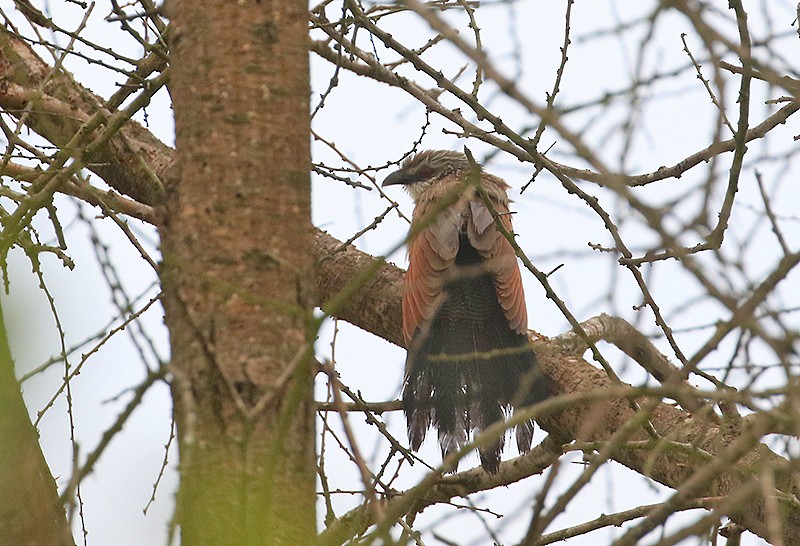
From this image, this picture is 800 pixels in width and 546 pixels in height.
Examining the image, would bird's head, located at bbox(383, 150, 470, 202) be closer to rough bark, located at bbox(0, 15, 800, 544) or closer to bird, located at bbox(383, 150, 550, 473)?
bird, located at bbox(383, 150, 550, 473)

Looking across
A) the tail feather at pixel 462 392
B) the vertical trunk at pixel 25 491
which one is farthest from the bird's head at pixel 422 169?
the vertical trunk at pixel 25 491

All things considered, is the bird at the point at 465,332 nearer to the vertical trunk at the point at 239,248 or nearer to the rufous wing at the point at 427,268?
the rufous wing at the point at 427,268

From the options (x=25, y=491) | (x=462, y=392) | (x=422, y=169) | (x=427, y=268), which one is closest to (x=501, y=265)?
(x=427, y=268)

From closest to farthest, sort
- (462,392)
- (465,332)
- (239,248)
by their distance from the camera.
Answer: (239,248) < (462,392) < (465,332)

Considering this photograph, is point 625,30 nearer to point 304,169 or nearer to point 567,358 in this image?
point 304,169

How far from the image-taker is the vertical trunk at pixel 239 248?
57.6 inches

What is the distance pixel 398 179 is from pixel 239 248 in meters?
4.05

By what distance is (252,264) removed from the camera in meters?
1.62

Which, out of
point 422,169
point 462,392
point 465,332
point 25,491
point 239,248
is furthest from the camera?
point 422,169

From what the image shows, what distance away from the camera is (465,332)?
13.1 ft

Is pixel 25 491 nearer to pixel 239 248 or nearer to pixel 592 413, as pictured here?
pixel 239 248

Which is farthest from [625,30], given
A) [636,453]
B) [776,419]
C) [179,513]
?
[179,513]

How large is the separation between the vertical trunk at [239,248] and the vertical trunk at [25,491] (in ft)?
1.23

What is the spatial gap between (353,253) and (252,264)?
224 centimetres
